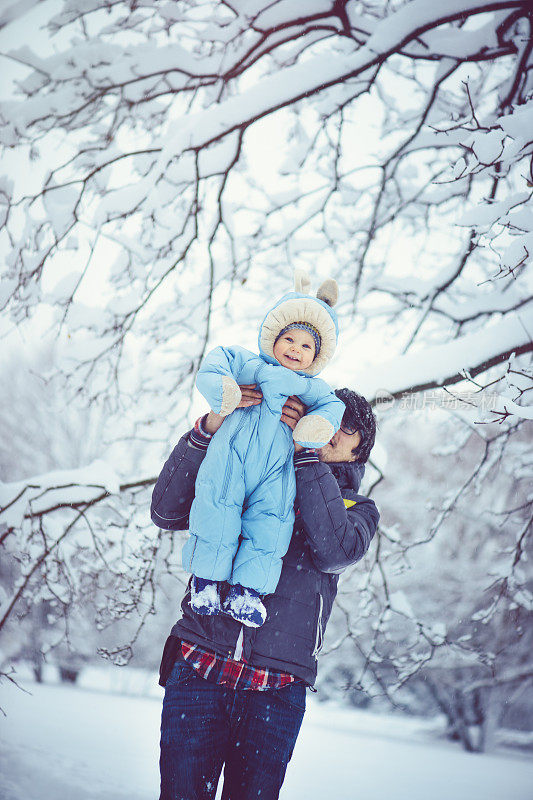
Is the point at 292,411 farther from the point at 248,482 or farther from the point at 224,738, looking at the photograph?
the point at 224,738

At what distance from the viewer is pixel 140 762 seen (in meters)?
2.89

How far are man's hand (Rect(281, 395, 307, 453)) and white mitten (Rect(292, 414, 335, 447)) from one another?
0.05 m

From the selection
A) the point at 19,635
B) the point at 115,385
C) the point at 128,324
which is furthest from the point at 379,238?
the point at 19,635

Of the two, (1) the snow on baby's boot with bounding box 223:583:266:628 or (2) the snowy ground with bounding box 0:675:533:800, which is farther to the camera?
(2) the snowy ground with bounding box 0:675:533:800

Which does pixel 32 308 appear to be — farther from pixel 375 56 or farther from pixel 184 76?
pixel 375 56

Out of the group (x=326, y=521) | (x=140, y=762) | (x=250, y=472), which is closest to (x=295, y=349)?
(x=250, y=472)

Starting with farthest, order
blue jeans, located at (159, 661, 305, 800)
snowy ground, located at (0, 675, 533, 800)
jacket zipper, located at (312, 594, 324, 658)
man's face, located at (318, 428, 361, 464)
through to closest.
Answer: snowy ground, located at (0, 675, 533, 800) < man's face, located at (318, 428, 361, 464) < jacket zipper, located at (312, 594, 324, 658) < blue jeans, located at (159, 661, 305, 800)

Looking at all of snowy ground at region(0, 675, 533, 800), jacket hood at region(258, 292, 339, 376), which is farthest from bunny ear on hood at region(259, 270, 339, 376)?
snowy ground at region(0, 675, 533, 800)

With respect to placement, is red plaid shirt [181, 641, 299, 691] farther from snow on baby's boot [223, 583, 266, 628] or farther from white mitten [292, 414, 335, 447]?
white mitten [292, 414, 335, 447]

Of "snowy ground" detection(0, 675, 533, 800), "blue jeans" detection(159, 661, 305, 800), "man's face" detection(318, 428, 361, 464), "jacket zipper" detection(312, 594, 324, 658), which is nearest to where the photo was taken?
"blue jeans" detection(159, 661, 305, 800)

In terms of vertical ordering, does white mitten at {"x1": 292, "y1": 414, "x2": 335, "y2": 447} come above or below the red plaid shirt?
above

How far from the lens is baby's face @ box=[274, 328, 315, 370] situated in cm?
129

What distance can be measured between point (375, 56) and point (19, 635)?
5969mm

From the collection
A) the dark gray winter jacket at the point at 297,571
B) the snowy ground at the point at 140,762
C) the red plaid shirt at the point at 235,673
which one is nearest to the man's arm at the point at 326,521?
the dark gray winter jacket at the point at 297,571
